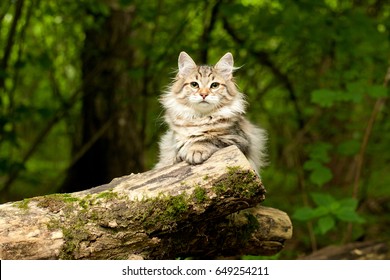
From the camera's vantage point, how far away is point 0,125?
5645mm

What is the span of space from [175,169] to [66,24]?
3941 millimetres

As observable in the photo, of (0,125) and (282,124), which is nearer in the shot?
(0,125)

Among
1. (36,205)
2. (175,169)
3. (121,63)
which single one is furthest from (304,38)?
(36,205)

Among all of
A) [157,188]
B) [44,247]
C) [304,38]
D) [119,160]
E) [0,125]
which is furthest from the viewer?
[119,160]

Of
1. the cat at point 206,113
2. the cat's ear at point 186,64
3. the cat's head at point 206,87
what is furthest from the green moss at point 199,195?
the cat's ear at point 186,64

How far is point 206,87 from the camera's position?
155 inches

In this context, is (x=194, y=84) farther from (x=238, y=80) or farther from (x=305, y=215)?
(x=238, y=80)

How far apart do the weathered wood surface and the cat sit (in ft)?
1.47

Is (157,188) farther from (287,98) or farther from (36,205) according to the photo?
(287,98)

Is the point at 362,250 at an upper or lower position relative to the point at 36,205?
lower

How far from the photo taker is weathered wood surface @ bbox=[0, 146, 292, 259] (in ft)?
9.66

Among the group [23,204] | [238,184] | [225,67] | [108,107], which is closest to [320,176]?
[225,67]

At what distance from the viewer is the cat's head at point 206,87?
12.9 feet

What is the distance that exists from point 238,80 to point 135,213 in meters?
4.76
